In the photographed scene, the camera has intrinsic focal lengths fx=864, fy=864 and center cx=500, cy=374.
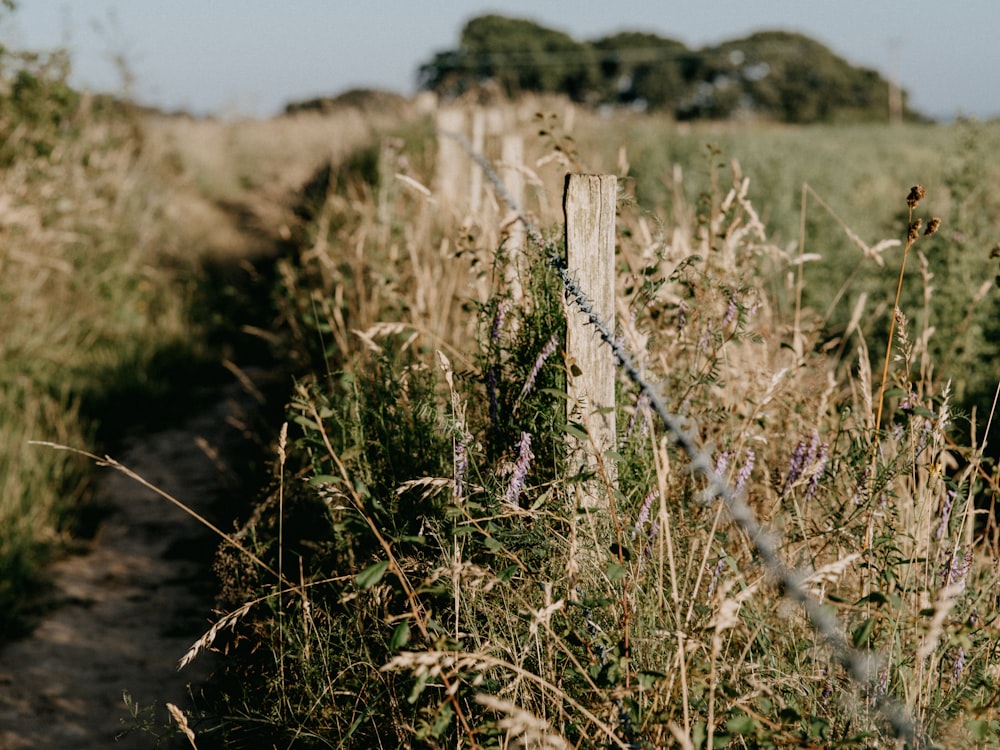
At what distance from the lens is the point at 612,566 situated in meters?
1.74

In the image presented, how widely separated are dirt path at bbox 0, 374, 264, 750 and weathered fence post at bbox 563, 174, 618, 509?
115cm

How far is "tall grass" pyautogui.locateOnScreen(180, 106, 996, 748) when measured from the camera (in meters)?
1.79

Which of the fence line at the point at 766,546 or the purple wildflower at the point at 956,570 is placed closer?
the fence line at the point at 766,546

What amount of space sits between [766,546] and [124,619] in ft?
11.3

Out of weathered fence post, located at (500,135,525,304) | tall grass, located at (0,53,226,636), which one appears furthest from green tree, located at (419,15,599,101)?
weathered fence post, located at (500,135,525,304)

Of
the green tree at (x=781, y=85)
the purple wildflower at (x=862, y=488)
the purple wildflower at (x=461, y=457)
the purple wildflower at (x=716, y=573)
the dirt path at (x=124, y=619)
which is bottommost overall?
the dirt path at (x=124, y=619)

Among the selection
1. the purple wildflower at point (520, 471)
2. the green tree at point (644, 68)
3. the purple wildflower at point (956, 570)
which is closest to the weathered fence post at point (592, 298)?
the purple wildflower at point (520, 471)

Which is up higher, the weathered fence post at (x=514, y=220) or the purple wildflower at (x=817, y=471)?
the weathered fence post at (x=514, y=220)

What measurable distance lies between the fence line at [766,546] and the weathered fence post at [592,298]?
3 centimetres

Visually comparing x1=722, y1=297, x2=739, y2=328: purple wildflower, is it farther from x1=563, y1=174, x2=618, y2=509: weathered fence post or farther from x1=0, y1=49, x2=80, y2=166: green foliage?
x1=0, y1=49, x2=80, y2=166: green foliage

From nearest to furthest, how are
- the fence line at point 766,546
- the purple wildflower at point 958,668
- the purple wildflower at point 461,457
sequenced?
the fence line at point 766,546 → the purple wildflower at point 958,668 → the purple wildflower at point 461,457

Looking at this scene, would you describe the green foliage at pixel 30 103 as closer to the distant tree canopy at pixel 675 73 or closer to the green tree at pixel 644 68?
the distant tree canopy at pixel 675 73

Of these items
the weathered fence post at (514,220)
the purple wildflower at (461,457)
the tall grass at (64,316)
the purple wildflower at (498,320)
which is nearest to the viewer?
the purple wildflower at (461,457)

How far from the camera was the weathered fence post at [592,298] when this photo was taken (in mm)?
2316
